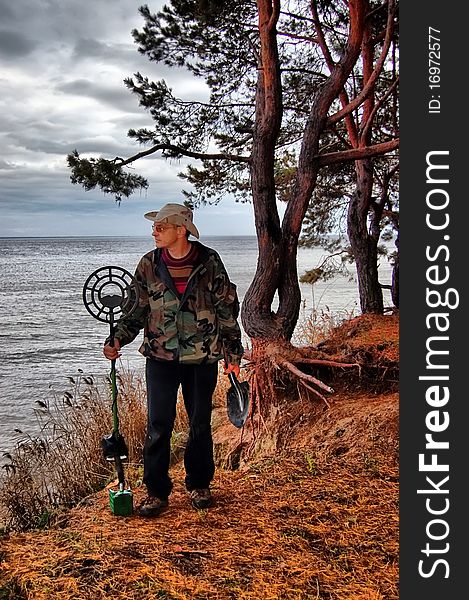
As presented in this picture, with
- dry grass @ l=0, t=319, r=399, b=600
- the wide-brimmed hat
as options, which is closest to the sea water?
dry grass @ l=0, t=319, r=399, b=600

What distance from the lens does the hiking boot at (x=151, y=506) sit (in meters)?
3.54

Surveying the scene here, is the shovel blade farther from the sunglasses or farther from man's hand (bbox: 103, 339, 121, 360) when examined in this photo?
the sunglasses

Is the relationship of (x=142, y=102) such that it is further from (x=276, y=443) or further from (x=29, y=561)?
(x=29, y=561)

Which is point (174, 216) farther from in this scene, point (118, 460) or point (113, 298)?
point (118, 460)

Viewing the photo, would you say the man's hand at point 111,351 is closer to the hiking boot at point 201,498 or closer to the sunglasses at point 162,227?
the sunglasses at point 162,227

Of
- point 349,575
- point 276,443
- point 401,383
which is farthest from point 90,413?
point 401,383

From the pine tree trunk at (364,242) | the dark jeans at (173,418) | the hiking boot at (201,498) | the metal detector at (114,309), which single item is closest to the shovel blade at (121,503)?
the metal detector at (114,309)

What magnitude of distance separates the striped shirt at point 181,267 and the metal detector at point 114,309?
0.67 feet

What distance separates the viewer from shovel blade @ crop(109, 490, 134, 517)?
3571mm

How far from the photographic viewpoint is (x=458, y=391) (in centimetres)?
249

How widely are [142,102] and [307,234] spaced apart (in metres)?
3.53

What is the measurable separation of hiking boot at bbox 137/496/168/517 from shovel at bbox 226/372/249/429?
1.85ft

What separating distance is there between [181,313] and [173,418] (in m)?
0.53

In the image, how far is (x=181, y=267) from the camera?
3447mm
